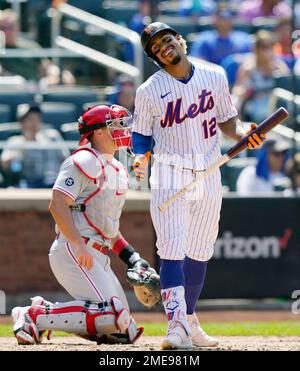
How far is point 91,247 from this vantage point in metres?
6.61

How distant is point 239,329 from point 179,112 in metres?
2.75

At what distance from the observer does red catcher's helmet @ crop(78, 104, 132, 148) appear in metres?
6.61

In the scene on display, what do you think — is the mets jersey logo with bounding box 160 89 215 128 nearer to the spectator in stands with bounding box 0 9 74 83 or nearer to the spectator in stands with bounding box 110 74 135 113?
the spectator in stands with bounding box 110 74 135 113

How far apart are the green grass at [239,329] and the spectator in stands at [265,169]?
175cm

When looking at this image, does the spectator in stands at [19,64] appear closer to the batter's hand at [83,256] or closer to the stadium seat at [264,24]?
the stadium seat at [264,24]

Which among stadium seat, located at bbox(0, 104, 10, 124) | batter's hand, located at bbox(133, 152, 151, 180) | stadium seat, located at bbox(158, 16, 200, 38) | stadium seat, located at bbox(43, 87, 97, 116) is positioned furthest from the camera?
stadium seat, located at bbox(158, 16, 200, 38)

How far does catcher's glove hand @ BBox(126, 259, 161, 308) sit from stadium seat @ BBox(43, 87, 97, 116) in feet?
15.5

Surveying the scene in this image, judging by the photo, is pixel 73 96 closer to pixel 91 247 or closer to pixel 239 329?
pixel 239 329

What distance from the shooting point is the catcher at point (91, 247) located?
640 cm

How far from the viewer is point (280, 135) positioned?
10914 millimetres

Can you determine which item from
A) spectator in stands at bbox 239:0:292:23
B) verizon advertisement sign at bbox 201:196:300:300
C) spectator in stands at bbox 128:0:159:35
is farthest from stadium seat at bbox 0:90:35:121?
spectator in stands at bbox 239:0:292:23

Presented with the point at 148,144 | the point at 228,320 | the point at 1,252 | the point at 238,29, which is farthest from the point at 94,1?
the point at 148,144

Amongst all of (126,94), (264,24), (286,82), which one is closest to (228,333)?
(126,94)

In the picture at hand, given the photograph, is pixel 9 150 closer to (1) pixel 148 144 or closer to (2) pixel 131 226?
(2) pixel 131 226
